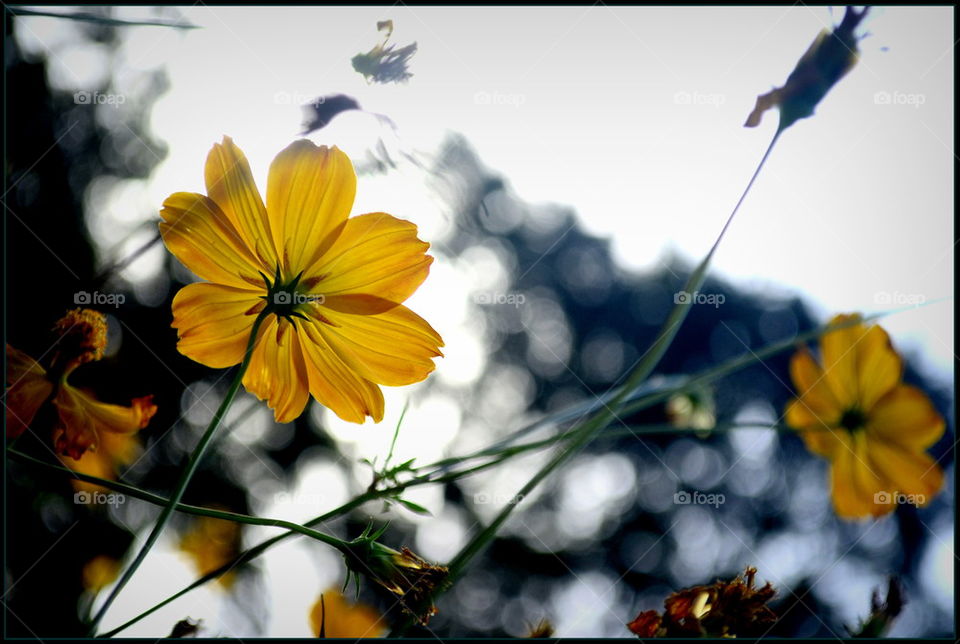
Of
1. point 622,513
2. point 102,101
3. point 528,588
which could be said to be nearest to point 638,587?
point 622,513

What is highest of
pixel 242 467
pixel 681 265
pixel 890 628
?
pixel 890 628

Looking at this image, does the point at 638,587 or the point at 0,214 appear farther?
the point at 638,587

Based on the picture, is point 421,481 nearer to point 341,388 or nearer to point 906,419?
point 341,388

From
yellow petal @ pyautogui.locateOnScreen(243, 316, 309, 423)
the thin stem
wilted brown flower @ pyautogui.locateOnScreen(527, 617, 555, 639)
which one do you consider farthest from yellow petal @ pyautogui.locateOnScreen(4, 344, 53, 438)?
wilted brown flower @ pyautogui.locateOnScreen(527, 617, 555, 639)

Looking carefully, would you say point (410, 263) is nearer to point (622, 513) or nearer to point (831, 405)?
point (831, 405)
